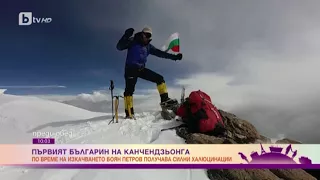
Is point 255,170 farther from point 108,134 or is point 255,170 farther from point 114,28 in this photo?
point 114,28

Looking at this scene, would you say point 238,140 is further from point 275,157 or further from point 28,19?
point 28,19

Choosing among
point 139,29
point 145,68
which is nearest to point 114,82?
point 145,68

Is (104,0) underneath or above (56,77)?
above

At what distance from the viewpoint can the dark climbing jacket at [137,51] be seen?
314 cm

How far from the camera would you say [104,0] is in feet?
10.1

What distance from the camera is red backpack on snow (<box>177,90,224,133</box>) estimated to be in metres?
3.16

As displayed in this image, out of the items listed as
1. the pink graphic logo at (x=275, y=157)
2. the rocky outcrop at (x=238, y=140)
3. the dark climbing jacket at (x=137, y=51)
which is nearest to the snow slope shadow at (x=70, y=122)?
the dark climbing jacket at (x=137, y=51)

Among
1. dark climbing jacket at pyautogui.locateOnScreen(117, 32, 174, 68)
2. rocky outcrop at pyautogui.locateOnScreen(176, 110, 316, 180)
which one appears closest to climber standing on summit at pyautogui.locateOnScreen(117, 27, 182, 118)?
dark climbing jacket at pyautogui.locateOnScreen(117, 32, 174, 68)

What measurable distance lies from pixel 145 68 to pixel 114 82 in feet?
0.92

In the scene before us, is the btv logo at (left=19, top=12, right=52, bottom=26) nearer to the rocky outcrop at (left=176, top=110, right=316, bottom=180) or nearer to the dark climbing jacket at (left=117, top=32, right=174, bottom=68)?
the dark climbing jacket at (left=117, top=32, right=174, bottom=68)

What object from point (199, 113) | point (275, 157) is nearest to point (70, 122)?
point (199, 113)

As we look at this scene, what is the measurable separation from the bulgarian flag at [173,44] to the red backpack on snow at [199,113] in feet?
1.26

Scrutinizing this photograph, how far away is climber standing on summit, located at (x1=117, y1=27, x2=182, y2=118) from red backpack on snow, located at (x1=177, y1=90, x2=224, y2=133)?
0.43 ft

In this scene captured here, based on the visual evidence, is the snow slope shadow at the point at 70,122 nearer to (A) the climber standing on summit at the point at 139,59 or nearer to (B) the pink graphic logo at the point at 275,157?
(A) the climber standing on summit at the point at 139,59
